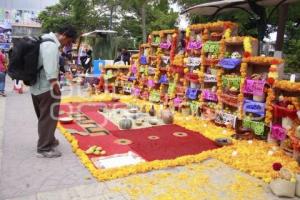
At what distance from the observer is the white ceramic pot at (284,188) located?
4414 mm

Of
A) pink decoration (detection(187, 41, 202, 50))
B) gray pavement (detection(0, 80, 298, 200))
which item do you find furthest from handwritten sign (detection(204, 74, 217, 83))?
gray pavement (detection(0, 80, 298, 200))

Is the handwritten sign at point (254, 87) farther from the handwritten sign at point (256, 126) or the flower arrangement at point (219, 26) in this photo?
the flower arrangement at point (219, 26)

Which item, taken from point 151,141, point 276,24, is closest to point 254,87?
point 151,141

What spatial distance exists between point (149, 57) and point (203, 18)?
25.2 feet

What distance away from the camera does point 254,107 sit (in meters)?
7.07

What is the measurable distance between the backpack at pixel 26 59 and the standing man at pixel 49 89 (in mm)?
100

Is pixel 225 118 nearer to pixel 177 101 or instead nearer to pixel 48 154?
pixel 177 101

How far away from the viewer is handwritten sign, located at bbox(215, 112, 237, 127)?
300 inches

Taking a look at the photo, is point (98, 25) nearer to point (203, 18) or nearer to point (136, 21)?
point (136, 21)

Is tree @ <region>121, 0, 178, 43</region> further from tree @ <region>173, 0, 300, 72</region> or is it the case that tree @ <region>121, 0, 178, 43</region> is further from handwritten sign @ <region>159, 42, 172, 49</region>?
handwritten sign @ <region>159, 42, 172, 49</region>

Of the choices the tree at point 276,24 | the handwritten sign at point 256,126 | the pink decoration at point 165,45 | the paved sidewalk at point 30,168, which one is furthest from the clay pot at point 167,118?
the tree at point 276,24

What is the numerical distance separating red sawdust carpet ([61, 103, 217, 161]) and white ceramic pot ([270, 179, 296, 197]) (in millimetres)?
1858

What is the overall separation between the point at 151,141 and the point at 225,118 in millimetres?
2001

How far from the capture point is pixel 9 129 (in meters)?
7.50
